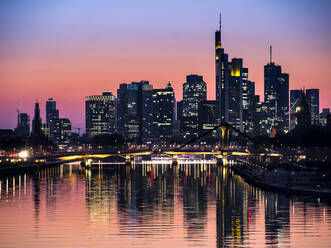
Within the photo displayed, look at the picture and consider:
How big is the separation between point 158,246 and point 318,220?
74.7 feet

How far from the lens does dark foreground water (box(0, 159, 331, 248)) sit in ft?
173

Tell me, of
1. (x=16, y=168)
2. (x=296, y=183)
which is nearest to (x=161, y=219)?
(x=296, y=183)

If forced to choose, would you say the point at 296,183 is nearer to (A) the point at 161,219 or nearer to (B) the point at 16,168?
(A) the point at 161,219

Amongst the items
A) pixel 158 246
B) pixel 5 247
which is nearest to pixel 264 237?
pixel 158 246

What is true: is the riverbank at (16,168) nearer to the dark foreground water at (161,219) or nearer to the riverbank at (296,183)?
the dark foreground water at (161,219)

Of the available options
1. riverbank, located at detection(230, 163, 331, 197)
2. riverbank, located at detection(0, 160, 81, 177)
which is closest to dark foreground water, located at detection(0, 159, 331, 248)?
riverbank, located at detection(230, 163, 331, 197)

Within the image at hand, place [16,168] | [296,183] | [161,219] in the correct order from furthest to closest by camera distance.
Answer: [16,168], [296,183], [161,219]

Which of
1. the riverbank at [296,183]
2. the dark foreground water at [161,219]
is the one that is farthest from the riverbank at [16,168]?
the riverbank at [296,183]

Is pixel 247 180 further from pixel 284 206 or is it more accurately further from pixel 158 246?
pixel 158 246

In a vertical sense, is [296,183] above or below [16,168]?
above

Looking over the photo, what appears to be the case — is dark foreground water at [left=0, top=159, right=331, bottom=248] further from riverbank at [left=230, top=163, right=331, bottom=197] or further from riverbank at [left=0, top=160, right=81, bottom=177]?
riverbank at [left=0, top=160, right=81, bottom=177]

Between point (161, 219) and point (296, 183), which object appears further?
point (296, 183)

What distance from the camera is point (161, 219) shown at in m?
67.7

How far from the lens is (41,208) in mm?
79812
